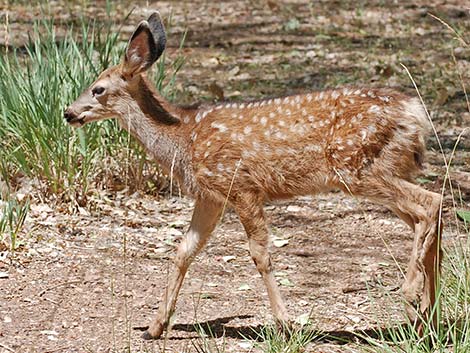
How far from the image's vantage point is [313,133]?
5.90 meters

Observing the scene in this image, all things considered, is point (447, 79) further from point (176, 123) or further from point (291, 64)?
point (176, 123)

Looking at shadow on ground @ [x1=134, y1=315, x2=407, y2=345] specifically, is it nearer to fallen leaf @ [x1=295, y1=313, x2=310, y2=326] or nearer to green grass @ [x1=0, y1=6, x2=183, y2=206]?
fallen leaf @ [x1=295, y1=313, x2=310, y2=326]

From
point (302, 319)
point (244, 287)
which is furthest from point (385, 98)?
point (244, 287)

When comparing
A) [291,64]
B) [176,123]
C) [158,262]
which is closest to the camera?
[176,123]

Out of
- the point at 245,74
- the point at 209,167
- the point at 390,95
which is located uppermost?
the point at 390,95

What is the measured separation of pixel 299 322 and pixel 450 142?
11.9 feet

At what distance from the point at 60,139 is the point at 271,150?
2.13 m

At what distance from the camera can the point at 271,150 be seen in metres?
5.98

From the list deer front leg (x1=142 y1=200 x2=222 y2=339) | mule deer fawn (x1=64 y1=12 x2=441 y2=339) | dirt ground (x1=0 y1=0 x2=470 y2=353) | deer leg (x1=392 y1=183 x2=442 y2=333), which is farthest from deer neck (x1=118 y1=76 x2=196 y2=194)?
deer leg (x1=392 y1=183 x2=442 y2=333)

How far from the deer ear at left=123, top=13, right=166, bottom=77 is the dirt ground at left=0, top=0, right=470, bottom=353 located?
119 cm

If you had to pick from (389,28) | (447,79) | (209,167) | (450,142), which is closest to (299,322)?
(209,167)

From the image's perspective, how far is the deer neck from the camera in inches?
249

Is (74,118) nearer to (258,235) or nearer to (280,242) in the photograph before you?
(258,235)

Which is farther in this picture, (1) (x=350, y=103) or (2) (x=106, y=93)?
(2) (x=106, y=93)
